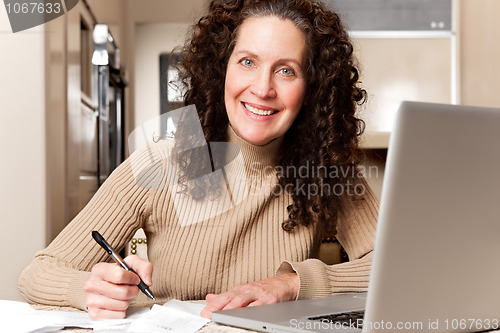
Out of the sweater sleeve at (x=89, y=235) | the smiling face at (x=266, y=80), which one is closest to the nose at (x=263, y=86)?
the smiling face at (x=266, y=80)

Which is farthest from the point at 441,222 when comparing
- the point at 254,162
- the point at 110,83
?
the point at 110,83

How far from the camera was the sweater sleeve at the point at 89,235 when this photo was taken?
3.19 ft

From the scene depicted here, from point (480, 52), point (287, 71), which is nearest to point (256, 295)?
point (287, 71)

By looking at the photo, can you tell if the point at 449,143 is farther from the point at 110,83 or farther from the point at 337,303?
the point at 110,83

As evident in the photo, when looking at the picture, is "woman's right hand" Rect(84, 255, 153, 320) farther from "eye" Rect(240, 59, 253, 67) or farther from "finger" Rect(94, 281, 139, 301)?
"eye" Rect(240, 59, 253, 67)

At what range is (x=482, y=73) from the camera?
3.58m

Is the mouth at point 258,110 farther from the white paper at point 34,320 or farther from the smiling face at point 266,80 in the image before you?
the white paper at point 34,320

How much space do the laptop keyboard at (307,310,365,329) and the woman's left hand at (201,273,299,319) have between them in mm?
154

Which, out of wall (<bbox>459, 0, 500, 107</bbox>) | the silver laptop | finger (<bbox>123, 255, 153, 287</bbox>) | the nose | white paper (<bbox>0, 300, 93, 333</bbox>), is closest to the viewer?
the silver laptop

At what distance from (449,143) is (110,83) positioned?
3.13m

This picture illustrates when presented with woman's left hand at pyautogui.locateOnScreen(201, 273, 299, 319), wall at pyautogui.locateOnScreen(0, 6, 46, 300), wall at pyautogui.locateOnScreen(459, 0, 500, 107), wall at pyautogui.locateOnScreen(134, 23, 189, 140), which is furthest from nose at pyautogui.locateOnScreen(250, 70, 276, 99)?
wall at pyautogui.locateOnScreen(134, 23, 189, 140)

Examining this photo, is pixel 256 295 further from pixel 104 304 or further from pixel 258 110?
pixel 258 110

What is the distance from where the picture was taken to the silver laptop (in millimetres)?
544

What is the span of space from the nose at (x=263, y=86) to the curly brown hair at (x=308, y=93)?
10cm
